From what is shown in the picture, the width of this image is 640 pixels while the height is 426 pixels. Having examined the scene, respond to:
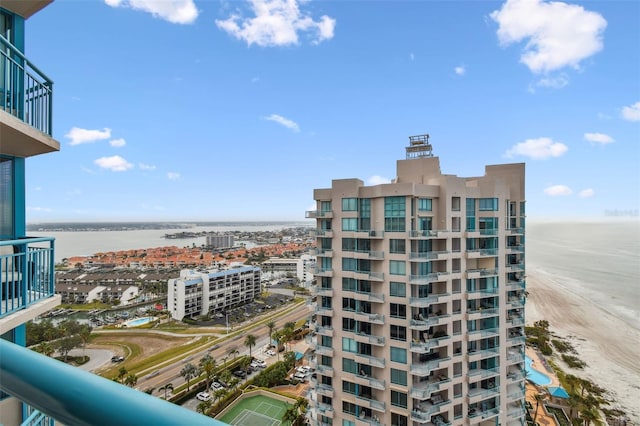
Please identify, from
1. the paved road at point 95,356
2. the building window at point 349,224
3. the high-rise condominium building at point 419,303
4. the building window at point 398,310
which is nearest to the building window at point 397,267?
the high-rise condominium building at point 419,303

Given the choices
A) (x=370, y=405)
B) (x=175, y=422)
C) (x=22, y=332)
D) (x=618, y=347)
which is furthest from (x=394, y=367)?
(x=618, y=347)

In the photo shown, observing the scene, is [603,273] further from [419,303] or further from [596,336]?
[419,303]

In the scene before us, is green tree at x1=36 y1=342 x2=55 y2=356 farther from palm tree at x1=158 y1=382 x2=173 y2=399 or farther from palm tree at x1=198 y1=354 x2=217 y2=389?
palm tree at x1=198 y1=354 x2=217 y2=389

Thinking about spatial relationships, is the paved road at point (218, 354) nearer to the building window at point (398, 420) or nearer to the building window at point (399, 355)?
the building window at point (399, 355)

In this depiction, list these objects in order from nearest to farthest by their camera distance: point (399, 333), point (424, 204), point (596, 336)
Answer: point (399, 333) → point (424, 204) → point (596, 336)

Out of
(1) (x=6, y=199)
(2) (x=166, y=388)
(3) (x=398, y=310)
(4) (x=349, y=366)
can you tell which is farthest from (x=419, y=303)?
(2) (x=166, y=388)

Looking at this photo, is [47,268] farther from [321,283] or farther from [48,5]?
[321,283]

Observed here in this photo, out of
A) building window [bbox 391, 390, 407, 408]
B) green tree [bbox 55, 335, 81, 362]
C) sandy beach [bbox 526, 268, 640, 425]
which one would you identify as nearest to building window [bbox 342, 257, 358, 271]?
building window [bbox 391, 390, 407, 408]
